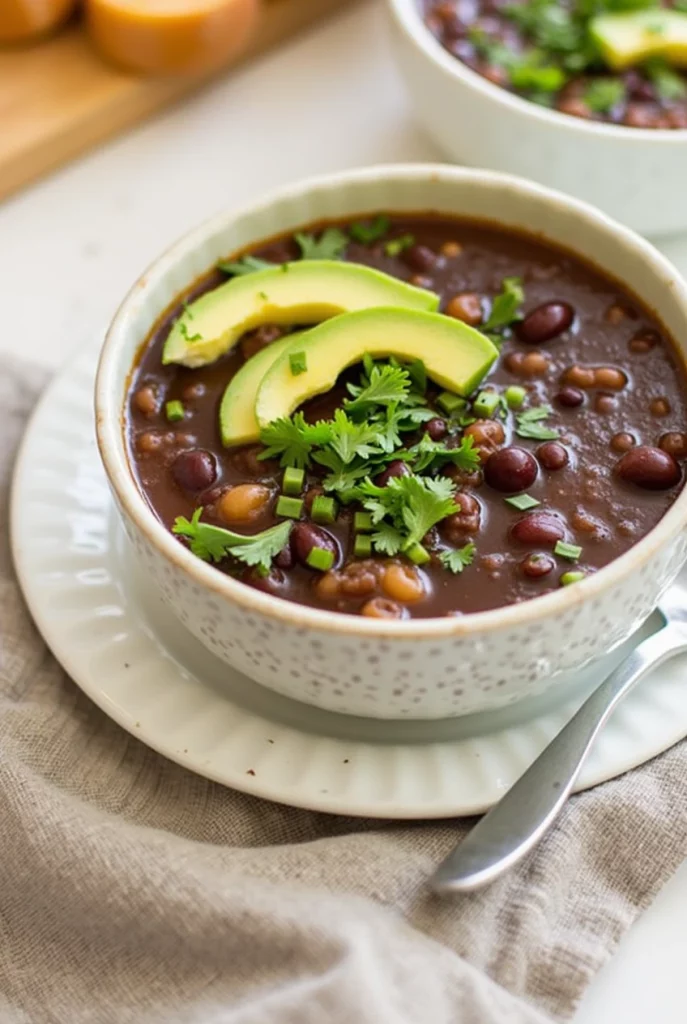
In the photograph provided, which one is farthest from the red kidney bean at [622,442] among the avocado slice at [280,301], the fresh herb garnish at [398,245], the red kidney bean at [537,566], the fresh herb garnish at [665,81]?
the fresh herb garnish at [665,81]

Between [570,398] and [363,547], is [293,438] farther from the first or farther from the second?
[570,398]

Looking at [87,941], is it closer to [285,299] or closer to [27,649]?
[27,649]

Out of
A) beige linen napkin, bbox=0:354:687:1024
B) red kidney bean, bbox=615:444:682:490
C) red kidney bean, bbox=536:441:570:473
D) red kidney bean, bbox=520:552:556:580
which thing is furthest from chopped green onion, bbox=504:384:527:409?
beige linen napkin, bbox=0:354:687:1024

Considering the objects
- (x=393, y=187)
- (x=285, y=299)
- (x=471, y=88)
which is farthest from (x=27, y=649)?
(x=471, y=88)

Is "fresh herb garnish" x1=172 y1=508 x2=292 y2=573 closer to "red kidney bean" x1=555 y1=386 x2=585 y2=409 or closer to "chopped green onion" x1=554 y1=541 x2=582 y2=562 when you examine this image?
"chopped green onion" x1=554 y1=541 x2=582 y2=562

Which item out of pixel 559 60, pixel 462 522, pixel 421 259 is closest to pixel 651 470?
pixel 462 522

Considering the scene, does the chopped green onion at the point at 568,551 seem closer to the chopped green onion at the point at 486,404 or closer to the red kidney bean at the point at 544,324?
the chopped green onion at the point at 486,404
